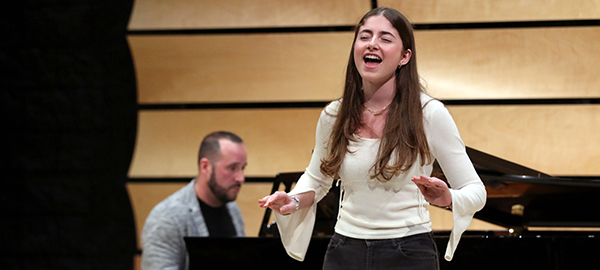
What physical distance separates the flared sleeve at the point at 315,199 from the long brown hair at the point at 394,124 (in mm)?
50

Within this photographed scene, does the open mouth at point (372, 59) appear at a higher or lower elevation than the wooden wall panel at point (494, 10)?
lower

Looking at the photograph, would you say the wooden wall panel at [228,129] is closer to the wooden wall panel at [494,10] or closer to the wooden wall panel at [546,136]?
the wooden wall panel at [494,10]

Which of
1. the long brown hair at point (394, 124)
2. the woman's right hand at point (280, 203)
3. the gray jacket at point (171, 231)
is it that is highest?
the long brown hair at point (394, 124)

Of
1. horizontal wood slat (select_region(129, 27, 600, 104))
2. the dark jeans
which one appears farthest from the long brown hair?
horizontal wood slat (select_region(129, 27, 600, 104))

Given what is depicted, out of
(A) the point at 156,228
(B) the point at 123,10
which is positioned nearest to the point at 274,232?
(A) the point at 156,228

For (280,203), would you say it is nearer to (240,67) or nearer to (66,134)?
(240,67)

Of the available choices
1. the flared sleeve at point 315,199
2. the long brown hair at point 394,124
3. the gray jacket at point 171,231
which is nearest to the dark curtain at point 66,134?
the gray jacket at point 171,231

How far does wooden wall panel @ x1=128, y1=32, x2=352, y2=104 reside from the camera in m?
3.49

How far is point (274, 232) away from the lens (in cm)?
260

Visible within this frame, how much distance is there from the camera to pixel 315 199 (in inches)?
60.5

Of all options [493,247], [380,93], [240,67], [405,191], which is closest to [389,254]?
[405,191]

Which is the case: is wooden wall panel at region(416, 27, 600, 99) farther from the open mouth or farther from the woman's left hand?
the woman's left hand

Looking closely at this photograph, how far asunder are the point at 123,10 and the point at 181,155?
1.03 m

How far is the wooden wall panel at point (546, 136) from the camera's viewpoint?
3.24 m
